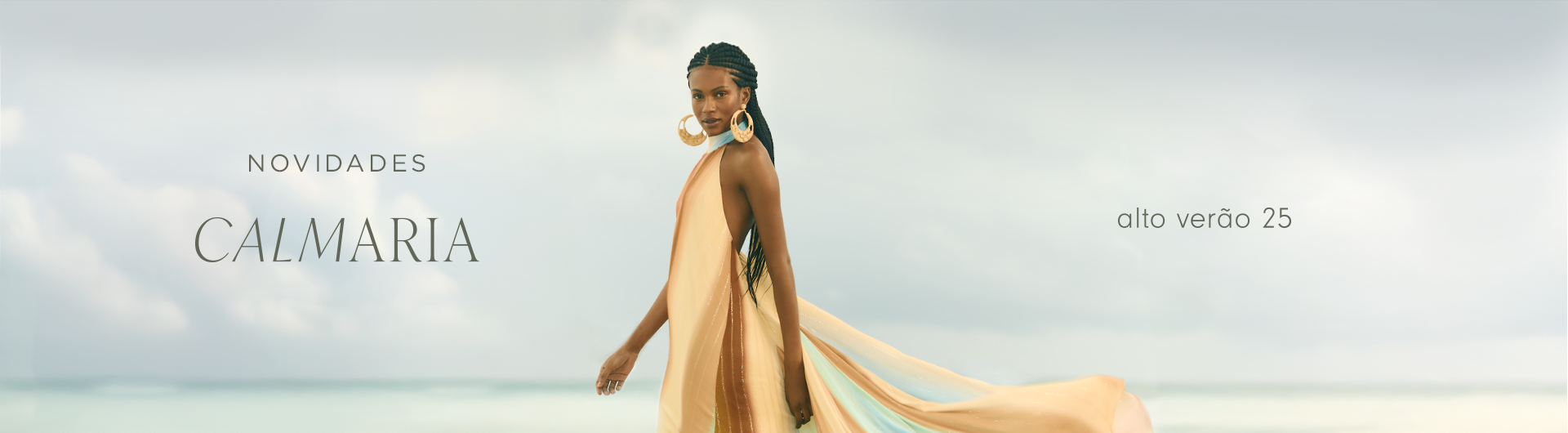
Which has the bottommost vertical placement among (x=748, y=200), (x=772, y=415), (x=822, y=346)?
(x=772, y=415)

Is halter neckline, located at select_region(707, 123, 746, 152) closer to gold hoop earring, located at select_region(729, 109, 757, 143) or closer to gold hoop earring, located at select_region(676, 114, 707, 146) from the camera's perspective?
gold hoop earring, located at select_region(729, 109, 757, 143)

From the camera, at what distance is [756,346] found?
2.03 m

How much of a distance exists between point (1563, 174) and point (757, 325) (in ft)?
15.1

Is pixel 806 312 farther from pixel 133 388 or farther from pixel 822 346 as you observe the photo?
pixel 133 388

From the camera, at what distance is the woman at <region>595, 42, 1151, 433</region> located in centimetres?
199

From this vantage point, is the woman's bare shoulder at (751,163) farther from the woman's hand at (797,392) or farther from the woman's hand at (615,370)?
the woman's hand at (615,370)

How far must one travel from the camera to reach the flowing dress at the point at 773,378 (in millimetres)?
2004

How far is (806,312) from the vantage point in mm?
2205

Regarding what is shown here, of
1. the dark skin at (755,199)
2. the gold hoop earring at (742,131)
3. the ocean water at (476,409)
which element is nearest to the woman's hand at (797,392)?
the dark skin at (755,199)

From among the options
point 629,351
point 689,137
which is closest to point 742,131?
point 689,137

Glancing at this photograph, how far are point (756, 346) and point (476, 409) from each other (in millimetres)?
2573

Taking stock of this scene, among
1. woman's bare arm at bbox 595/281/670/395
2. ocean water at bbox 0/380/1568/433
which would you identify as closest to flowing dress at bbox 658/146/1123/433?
woman's bare arm at bbox 595/281/670/395

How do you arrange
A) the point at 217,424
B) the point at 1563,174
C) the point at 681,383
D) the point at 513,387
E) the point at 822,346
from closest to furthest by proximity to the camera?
the point at 681,383
the point at 822,346
the point at 217,424
the point at 513,387
the point at 1563,174

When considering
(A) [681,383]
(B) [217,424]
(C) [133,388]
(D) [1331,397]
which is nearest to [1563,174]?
(D) [1331,397]
